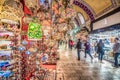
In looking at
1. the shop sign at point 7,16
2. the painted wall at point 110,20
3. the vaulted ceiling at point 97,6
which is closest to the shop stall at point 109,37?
the painted wall at point 110,20

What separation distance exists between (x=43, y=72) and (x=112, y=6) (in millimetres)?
8384

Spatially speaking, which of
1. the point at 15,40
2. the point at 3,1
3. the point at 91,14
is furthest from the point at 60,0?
the point at 91,14

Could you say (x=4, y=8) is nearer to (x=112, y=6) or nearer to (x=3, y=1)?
(x=3, y=1)

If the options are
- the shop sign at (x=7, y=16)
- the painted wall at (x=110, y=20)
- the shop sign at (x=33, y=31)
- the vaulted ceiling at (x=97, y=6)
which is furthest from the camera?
the vaulted ceiling at (x=97, y=6)

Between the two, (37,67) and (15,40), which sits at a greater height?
(15,40)

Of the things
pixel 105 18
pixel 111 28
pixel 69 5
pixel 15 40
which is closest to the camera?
pixel 15 40

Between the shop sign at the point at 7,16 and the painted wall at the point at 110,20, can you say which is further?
the painted wall at the point at 110,20

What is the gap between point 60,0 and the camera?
904 cm

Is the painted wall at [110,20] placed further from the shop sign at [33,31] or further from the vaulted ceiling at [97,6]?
the shop sign at [33,31]

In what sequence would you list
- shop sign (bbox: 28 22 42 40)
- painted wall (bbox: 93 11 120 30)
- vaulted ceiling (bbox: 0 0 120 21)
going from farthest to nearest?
vaulted ceiling (bbox: 0 0 120 21) → painted wall (bbox: 93 11 120 30) → shop sign (bbox: 28 22 42 40)

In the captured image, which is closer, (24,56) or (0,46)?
(24,56)

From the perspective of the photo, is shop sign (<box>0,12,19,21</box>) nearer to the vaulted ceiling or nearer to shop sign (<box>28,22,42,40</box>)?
shop sign (<box>28,22,42,40</box>)

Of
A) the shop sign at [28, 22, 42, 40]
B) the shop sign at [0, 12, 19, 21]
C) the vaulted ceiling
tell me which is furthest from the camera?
the vaulted ceiling

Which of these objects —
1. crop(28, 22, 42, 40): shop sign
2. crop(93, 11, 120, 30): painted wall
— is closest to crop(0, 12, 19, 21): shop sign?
crop(28, 22, 42, 40): shop sign
